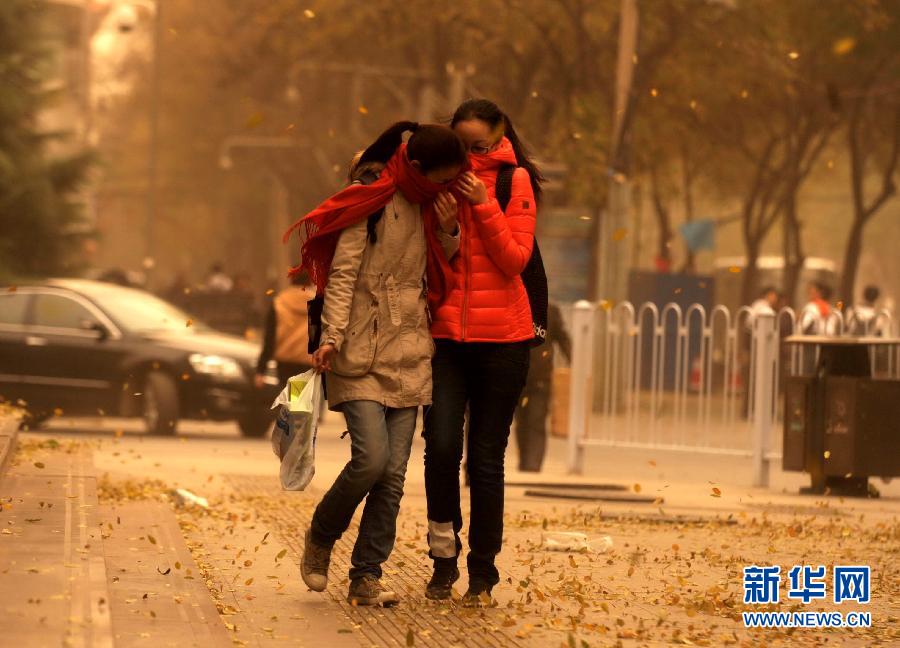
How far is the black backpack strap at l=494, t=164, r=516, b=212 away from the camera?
7086 mm

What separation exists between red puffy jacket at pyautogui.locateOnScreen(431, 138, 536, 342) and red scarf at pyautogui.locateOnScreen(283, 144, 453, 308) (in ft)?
0.24

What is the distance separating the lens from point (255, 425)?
18.5m

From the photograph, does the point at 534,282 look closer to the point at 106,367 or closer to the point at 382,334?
the point at 382,334

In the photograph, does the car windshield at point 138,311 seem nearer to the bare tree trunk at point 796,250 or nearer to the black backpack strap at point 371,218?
the black backpack strap at point 371,218

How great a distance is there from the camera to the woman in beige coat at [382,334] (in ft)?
22.4

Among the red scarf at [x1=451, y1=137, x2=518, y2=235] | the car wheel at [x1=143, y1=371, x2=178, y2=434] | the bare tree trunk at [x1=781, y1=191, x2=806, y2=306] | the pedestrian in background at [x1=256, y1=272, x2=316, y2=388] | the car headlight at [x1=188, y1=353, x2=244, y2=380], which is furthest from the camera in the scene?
the bare tree trunk at [x1=781, y1=191, x2=806, y2=306]

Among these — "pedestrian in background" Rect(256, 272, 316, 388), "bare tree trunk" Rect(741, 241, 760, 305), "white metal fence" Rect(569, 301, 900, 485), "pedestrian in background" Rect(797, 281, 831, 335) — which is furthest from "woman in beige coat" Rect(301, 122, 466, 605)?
"bare tree trunk" Rect(741, 241, 760, 305)

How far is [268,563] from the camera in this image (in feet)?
26.8

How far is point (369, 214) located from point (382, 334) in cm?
43

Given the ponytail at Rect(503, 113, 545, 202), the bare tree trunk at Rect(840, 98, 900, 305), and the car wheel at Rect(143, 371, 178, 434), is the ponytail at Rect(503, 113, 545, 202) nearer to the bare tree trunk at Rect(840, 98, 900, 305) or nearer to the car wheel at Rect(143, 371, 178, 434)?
the car wheel at Rect(143, 371, 178, 434)

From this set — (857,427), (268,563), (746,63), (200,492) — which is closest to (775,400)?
(857,427)

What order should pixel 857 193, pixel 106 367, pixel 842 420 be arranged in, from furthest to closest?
pixel 857 193 → pixel 106 367 → pixel 842 420

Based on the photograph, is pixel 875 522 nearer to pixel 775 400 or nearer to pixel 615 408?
pixel 775 400

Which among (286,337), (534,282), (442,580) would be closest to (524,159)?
(534,282)
